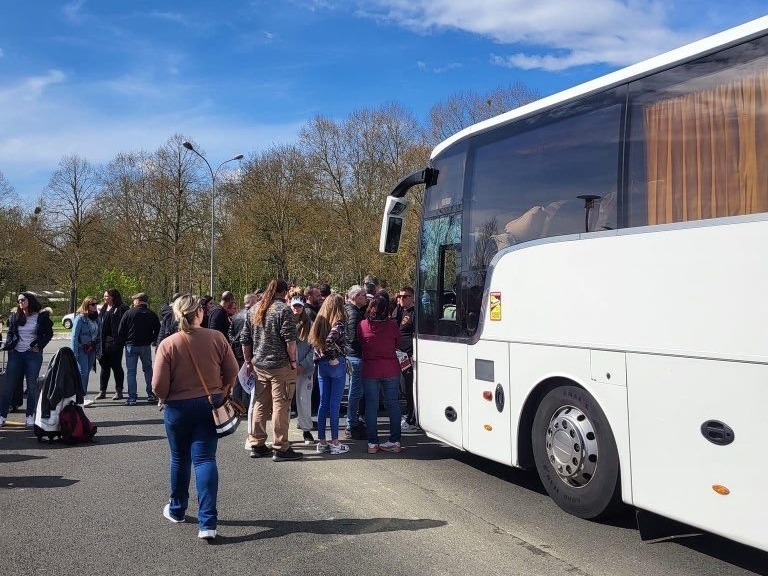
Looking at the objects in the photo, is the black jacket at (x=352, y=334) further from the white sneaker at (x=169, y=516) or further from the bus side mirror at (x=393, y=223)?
the white sneaker at (x=169, y=516)

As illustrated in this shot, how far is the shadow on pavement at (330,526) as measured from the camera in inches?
205

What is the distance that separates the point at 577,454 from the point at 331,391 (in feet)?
12.0

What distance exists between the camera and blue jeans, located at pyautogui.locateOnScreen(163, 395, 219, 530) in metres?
5.02

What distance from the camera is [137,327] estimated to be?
39.3 ft

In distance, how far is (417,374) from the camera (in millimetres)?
7805

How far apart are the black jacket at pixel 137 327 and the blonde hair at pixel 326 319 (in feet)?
16.2

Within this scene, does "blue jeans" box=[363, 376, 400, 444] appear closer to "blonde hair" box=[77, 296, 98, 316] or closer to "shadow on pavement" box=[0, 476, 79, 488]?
"shadow on pavement" box=[0, 476, 79, 488]

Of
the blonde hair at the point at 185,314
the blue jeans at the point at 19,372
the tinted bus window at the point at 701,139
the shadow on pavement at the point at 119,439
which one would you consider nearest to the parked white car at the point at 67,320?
the blue jeans at the point at 19,372

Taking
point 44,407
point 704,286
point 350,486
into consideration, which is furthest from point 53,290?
point 704,286

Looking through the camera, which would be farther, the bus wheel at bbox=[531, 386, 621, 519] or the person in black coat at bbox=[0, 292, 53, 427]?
the person in black coat at bbox=[0, 292, 53, 427]

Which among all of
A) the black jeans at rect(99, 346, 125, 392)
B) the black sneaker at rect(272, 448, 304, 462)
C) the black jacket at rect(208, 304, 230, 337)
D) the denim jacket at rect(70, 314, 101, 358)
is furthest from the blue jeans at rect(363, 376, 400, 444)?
the black jeans at rect(99, 346, 125, 392)

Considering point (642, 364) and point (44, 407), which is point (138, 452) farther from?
point (642, 364)

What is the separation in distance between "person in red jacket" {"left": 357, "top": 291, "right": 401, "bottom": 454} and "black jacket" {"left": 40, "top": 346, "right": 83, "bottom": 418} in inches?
140

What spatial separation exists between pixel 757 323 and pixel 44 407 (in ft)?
25.3
